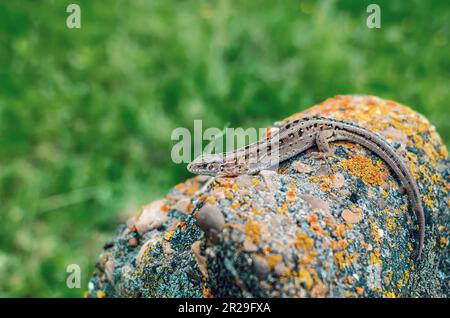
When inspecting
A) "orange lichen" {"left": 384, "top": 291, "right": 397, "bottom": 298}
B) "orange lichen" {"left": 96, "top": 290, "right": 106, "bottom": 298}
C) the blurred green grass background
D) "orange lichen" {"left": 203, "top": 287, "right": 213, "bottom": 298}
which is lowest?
"orange lichen" {"left": 384, "top": 291, "right": 397, "bottom": 298}

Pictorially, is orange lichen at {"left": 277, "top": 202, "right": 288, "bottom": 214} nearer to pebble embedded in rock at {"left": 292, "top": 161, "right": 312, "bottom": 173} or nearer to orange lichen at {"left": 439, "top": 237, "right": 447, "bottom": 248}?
pebble embedded in rock at {"left": 292, "top": 161, "right": 312, "bottom": 173}

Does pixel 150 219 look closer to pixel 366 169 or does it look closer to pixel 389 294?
pixel 366 169

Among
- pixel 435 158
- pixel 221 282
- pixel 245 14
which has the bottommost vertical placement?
pixel 221 282

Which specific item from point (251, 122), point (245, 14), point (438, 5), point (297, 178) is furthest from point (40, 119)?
point (438, 5)

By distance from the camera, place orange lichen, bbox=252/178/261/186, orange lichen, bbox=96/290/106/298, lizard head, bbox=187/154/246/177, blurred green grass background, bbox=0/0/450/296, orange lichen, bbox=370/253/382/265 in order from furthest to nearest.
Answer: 1. blurred green grass background, bbox=0/0/450/296
2. lizard head, bbox=187/154/246/177
3. orange lichen, bbox=96/290/106/298
4. orange lichen, bbox=252/178/261/186
5. orange lichen, bbox=370/253/382/265

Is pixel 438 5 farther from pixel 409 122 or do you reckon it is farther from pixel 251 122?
pixel 409 122

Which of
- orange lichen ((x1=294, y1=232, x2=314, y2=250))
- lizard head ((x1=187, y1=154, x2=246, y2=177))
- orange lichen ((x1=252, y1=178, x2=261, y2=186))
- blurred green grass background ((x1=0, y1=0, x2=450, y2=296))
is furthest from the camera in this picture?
blurred green grass background ((x1=0, y1=0, x2=450, y2=296))

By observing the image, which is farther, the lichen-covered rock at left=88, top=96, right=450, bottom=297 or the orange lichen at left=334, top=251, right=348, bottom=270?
the orange lichen at left=334, top=251, right=348, bottom=270

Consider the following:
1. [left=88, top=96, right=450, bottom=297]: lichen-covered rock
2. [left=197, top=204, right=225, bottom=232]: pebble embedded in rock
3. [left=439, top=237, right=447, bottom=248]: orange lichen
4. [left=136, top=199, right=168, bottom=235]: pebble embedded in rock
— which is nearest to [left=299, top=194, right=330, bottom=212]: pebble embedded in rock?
[left=88, top=96, right=450, bottom=297]: lichen-covered rock
